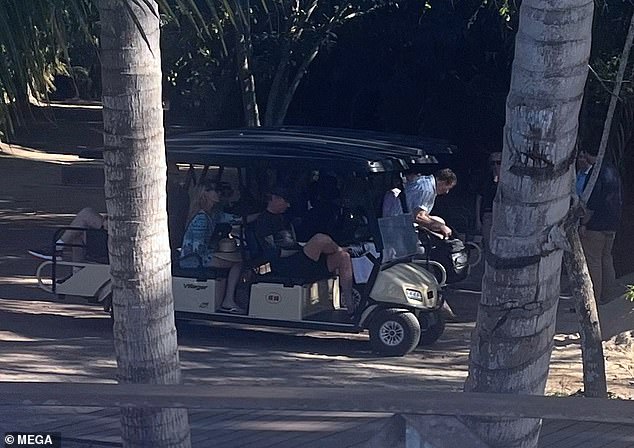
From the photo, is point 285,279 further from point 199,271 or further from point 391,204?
point 391,204

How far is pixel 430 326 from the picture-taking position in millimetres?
9883

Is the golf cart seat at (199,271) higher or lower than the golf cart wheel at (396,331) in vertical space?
higher

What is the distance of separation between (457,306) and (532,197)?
8.10 metres

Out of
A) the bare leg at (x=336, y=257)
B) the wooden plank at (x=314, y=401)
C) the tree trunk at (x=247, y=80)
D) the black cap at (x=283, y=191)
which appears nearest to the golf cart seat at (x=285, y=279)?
the bare leg at (x=336, y=257)

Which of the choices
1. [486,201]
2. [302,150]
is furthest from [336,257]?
[486,201]

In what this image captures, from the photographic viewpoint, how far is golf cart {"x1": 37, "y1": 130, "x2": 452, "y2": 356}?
30.9 feet

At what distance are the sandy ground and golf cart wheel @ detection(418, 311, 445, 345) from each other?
16 centimetres

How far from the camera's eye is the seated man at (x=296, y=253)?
9.61m

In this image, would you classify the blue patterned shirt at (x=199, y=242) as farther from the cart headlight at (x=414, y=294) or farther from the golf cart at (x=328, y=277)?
the cart headlight at (x=414, y=294)

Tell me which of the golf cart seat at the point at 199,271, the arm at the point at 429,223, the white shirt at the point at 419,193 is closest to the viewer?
the golf cart seat at the point at 199,271

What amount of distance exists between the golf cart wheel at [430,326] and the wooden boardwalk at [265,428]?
19.3 feet

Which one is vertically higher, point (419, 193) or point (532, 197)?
point (532, 197)

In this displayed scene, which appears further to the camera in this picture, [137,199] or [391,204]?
[391,204]

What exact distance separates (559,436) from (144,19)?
2.48 m
